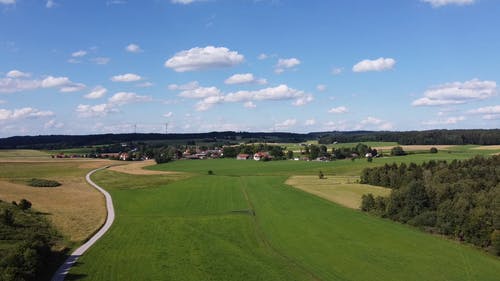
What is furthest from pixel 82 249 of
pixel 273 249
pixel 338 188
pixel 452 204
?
pixel 338 188

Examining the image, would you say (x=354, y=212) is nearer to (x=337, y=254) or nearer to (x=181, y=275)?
(x=337, y=254)

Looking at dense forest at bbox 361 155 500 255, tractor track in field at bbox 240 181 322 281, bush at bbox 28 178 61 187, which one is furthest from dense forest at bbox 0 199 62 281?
dense forest at bbox 361 155 500 255

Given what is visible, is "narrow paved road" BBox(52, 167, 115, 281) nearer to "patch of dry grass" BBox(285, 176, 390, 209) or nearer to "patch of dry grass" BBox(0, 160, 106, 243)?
"patch of dry grass" BBox(0, 160, 106, 243)

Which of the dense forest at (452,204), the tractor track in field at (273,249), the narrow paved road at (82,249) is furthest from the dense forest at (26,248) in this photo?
the dense forest at (452,204)

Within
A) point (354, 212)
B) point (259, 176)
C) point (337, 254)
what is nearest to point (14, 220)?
point (337, 254)

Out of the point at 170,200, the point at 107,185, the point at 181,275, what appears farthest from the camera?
the point at 107,185

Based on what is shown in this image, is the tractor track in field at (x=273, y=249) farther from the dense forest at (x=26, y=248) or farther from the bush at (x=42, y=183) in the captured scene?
the bush at (x=42, y=183)
